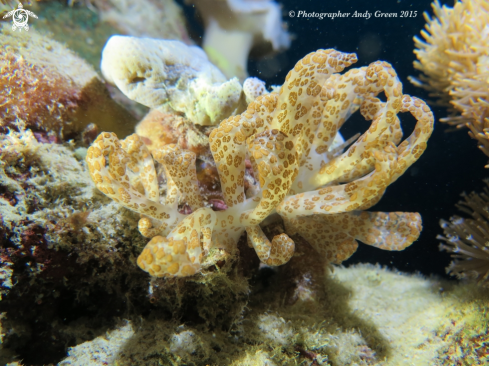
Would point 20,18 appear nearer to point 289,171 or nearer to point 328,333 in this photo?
point 289,171

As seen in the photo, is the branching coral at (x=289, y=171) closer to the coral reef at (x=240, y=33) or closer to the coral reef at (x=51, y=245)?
the coral reef at (x=51, y=245)

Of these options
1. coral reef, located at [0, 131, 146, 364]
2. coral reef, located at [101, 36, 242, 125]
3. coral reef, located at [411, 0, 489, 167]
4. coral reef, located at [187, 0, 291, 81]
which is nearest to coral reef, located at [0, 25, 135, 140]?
coral reef, located at [0, 131, 146, 364]

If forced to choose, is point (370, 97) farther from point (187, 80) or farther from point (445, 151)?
point (445, 151)

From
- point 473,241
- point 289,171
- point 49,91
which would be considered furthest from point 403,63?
point 49,91

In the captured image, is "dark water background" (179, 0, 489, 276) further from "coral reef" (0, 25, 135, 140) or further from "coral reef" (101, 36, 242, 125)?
"coral reef" (0, 25, 135, 140)

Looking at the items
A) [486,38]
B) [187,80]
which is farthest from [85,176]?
[486,38]
